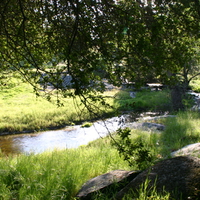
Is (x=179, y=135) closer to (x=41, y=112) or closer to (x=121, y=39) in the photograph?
(x=121, y=39)

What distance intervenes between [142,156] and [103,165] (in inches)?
92.6

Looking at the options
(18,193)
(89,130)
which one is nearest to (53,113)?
(89,130)

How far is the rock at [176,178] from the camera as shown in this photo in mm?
3223

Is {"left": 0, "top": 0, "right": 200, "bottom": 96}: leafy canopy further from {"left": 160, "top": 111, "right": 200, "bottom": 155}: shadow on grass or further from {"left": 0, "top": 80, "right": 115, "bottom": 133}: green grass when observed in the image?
{"left": 0, "top": 80, "right": 115, "bottom": 133}: green grass

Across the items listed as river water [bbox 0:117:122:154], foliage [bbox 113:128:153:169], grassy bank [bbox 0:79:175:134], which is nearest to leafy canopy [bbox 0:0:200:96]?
foliage [bbox 113:128:153:169]

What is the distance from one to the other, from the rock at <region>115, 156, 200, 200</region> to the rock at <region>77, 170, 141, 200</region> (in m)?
0.43

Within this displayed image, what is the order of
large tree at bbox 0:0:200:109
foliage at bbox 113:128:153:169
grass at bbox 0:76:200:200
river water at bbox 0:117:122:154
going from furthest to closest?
river water at bbox 0:117:122:154
grass at bbox 0:76:200:200
large tree at bbox 0:0:200:109
foliage at bbox 113:128:153:169

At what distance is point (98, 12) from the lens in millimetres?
4555

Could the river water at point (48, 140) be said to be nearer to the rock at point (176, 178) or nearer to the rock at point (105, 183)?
the rock at point (105, 183)

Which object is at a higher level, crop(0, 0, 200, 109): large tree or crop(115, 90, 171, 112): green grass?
crop(0, 0, 200, 109): large tree

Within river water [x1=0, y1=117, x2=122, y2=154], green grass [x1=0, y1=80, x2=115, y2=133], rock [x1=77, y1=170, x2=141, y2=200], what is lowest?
river water [x1=0, y1=117, x2=122, y2=154]

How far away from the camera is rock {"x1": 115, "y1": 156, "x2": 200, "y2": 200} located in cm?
322

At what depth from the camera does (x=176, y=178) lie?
3510mm

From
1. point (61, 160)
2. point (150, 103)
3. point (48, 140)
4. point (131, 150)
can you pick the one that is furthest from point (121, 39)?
point (150, 103)
